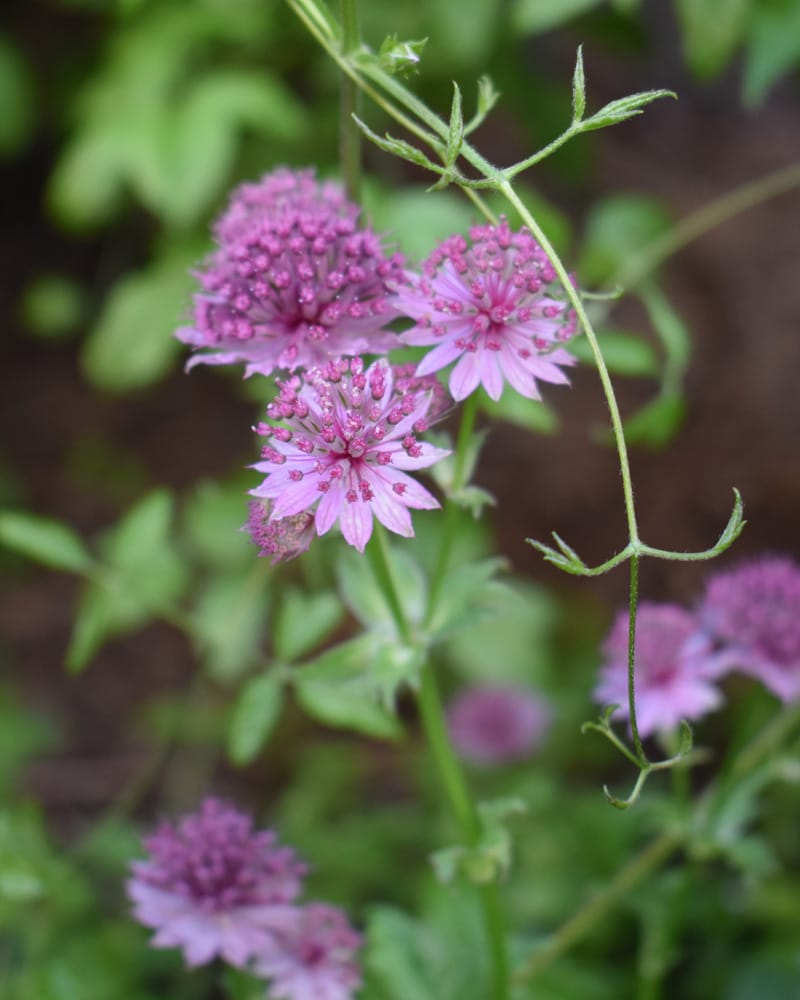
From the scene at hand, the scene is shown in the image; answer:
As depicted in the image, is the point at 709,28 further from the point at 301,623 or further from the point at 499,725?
the point at 499,725

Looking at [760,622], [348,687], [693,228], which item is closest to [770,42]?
[693,228]

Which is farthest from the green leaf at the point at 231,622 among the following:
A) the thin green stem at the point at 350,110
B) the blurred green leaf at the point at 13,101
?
the blurred green leaf at the point at 13,101

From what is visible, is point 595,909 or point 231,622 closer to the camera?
point 595,909

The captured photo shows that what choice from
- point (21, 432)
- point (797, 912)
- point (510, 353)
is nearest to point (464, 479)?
point (510, 353)

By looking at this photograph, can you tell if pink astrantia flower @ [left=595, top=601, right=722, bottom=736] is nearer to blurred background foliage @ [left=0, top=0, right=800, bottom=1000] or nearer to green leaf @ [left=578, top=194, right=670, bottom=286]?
blurred background foliage @ [left=0, top=0, right=800, bottom=1000]

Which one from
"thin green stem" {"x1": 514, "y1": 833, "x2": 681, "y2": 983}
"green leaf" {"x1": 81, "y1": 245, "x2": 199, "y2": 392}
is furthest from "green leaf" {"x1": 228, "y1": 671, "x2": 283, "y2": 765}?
"green leaf" {"x1": 81, "y1": 245, "x2": 199, "y2": 392}

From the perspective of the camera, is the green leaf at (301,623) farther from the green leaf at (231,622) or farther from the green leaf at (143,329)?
the green leaf at (143,329)

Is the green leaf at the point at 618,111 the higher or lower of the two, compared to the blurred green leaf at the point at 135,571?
lower
